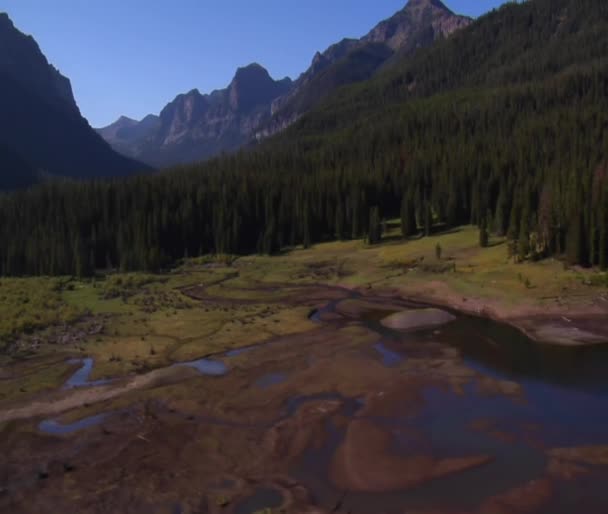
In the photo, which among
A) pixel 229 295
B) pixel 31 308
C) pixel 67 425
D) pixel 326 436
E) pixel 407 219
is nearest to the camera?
pixel 326 436

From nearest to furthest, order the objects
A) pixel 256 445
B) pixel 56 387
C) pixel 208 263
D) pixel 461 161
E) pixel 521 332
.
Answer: pixel 256 445
pixel 56 387
pixel 521 332
pixel 208 263
pixel 461 161

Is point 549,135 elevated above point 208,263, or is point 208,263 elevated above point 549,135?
point 549,135

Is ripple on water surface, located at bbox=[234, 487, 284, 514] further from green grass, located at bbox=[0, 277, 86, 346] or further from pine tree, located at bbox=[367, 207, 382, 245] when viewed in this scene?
pine tree, located at bbox=[367, 207, 382, 245]

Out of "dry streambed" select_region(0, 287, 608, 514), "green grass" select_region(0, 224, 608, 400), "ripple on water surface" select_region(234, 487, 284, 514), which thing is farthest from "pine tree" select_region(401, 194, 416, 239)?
"ripple on water surface" select_region(234, 487, 284, 514)

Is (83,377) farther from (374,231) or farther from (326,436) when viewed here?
(374,231)

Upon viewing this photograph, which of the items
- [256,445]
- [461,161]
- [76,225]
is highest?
[461,161]

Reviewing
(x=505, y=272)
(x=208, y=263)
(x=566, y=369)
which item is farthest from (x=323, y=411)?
(x=208, y=263)

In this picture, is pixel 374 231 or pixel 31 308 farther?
pixel 374 231

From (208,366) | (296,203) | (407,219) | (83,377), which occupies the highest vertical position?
(296,203)

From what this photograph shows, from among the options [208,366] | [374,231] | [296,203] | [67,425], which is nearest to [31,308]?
[208,366]

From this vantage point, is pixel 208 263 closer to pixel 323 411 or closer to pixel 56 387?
pixel 56 387
